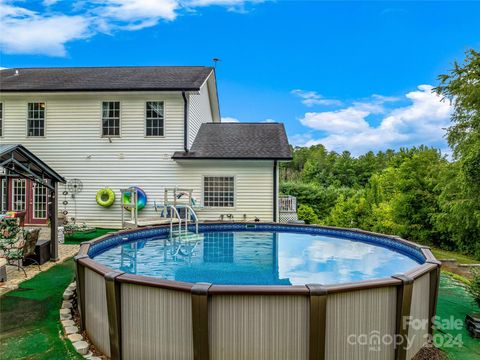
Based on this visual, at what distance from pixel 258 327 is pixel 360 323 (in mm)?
1079

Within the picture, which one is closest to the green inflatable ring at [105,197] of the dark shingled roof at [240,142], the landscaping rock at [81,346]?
the dark shingled roof at [240,142]

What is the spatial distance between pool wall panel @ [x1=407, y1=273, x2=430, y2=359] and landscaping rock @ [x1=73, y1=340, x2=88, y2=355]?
3754 mm

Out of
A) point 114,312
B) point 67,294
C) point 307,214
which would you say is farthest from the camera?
point 307,214

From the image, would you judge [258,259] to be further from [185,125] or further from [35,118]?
[35,118]

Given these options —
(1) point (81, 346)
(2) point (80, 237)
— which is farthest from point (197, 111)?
(1) point (81, 346)

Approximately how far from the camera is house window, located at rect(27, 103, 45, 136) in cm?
1303

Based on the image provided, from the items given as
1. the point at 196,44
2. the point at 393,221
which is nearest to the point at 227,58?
the point at 196,44

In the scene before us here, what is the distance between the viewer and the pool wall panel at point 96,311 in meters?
3.55

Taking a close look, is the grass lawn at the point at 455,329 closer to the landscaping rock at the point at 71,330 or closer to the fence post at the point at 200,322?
the fence post at the point at 200,322

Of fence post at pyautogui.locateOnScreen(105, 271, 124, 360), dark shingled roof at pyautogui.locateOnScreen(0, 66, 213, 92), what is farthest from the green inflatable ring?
fence post at pyautogui.locateOnScreen(105, 271, 124, 360)

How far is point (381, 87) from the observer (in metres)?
27.2

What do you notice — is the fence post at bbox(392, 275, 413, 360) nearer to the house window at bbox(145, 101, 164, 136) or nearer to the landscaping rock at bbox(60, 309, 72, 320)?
the landscaping rock at bbox(60, 309, 72, 320)

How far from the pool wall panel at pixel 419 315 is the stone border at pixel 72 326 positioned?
3.64 m

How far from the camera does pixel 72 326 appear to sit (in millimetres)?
4191
